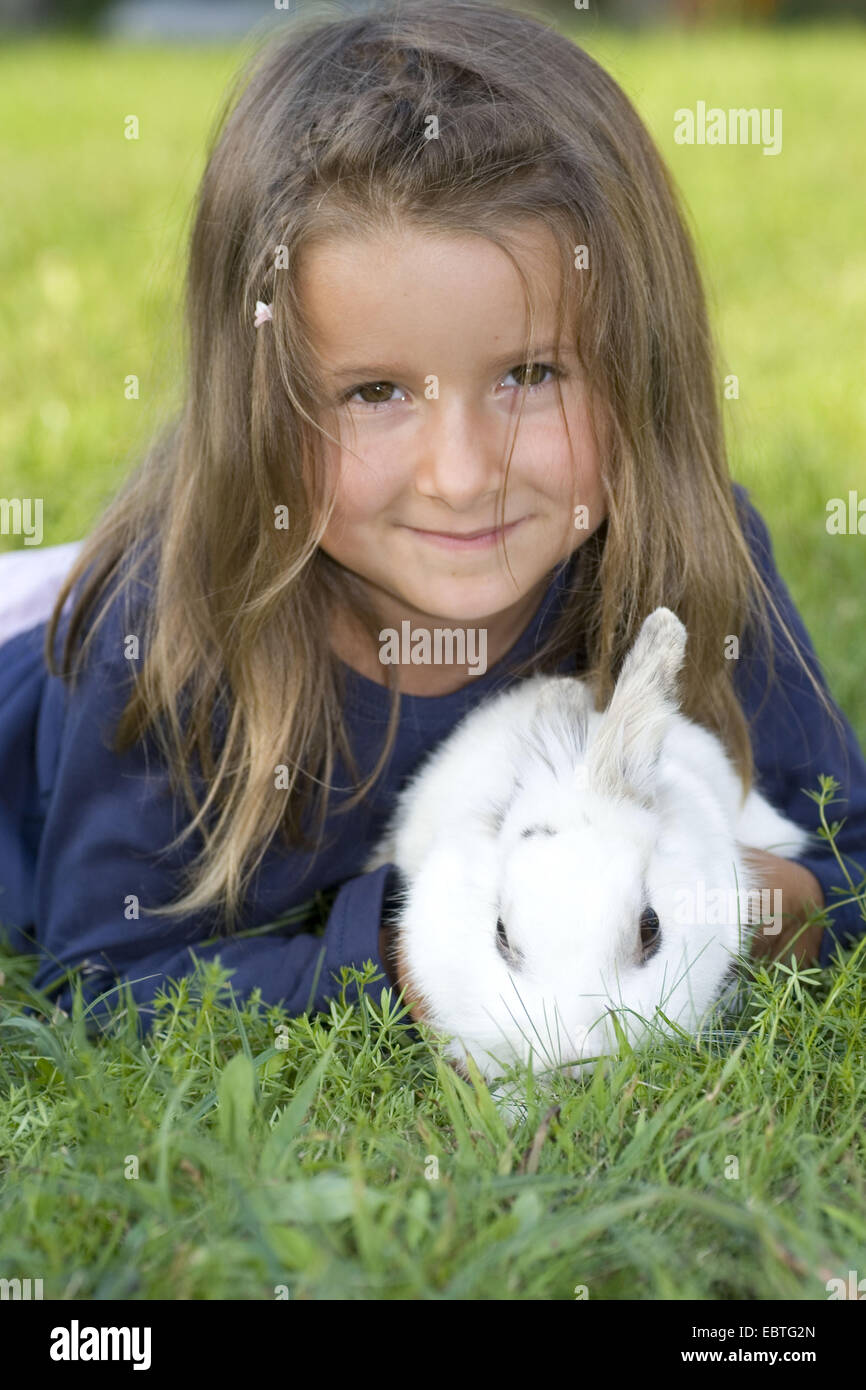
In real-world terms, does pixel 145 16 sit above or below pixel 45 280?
above

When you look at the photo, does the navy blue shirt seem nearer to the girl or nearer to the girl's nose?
the girl

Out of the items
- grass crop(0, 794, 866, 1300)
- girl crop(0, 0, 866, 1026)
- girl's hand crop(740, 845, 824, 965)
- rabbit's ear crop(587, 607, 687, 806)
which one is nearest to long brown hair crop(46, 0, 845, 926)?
girl crop(0, 0, 866, 1026)

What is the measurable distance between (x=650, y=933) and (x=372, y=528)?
865mm

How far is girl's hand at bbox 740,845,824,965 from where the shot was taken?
257 centimetres

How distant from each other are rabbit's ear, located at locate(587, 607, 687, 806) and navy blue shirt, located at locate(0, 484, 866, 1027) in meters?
0.50

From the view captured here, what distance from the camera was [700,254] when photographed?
2.90 m

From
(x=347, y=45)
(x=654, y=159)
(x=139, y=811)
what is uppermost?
(x=347, y=45)

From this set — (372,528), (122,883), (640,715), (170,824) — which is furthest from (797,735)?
(122,883)

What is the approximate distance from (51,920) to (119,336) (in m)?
3.13

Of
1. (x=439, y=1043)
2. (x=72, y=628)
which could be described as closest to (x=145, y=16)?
(x=72, y=628)

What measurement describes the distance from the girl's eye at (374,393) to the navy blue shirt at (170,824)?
1.89 ft

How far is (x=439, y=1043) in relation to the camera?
2186 mm

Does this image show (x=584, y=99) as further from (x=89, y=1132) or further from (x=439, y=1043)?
(x=89, y=1132)

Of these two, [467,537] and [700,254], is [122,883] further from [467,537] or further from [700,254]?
[700,254]
